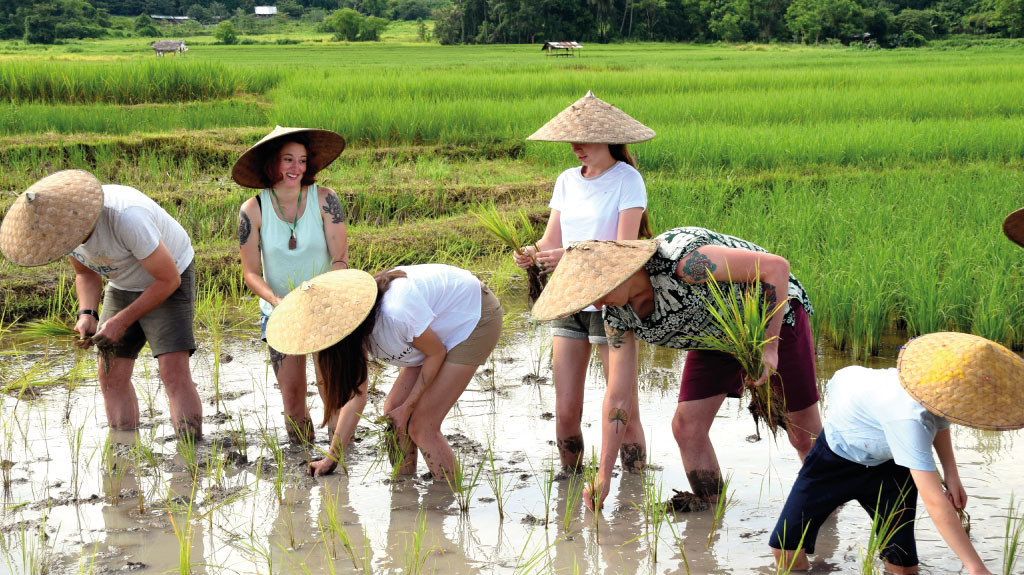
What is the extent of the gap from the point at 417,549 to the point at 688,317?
3.43 ft

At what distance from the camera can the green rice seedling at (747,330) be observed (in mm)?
2633

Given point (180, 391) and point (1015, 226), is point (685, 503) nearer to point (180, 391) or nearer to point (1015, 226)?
point (1015, 226)

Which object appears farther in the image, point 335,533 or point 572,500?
point 572,500

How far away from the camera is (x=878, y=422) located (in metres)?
2.29

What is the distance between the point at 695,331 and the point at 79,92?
10.7m

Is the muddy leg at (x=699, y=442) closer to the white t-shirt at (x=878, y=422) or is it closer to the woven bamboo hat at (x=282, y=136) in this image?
the white t-shirt at (x=878, y=422)

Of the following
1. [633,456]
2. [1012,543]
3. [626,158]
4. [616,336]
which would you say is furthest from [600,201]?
[1012,543]

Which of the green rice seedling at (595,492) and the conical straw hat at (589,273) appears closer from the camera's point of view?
the conical straw hat at (589,273)

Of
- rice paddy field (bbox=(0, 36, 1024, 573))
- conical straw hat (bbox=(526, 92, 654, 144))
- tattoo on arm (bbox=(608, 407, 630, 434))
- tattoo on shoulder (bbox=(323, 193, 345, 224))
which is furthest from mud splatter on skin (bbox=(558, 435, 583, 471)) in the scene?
tattoo on shoulder (bbox=(323, 193, 345, 224))

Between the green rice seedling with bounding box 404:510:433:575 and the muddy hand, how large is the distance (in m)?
0.45

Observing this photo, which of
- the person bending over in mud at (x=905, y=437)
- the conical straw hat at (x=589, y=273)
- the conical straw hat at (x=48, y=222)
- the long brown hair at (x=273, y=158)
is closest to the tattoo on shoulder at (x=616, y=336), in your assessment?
the conical straw hat at (x=589, y=273)

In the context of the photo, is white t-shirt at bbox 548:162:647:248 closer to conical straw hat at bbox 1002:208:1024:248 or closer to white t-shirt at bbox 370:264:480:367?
white t-shirt at bbox 370:264:480:367

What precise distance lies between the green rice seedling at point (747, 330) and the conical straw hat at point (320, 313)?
1023 millimetres

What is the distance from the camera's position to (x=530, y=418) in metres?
4.13
